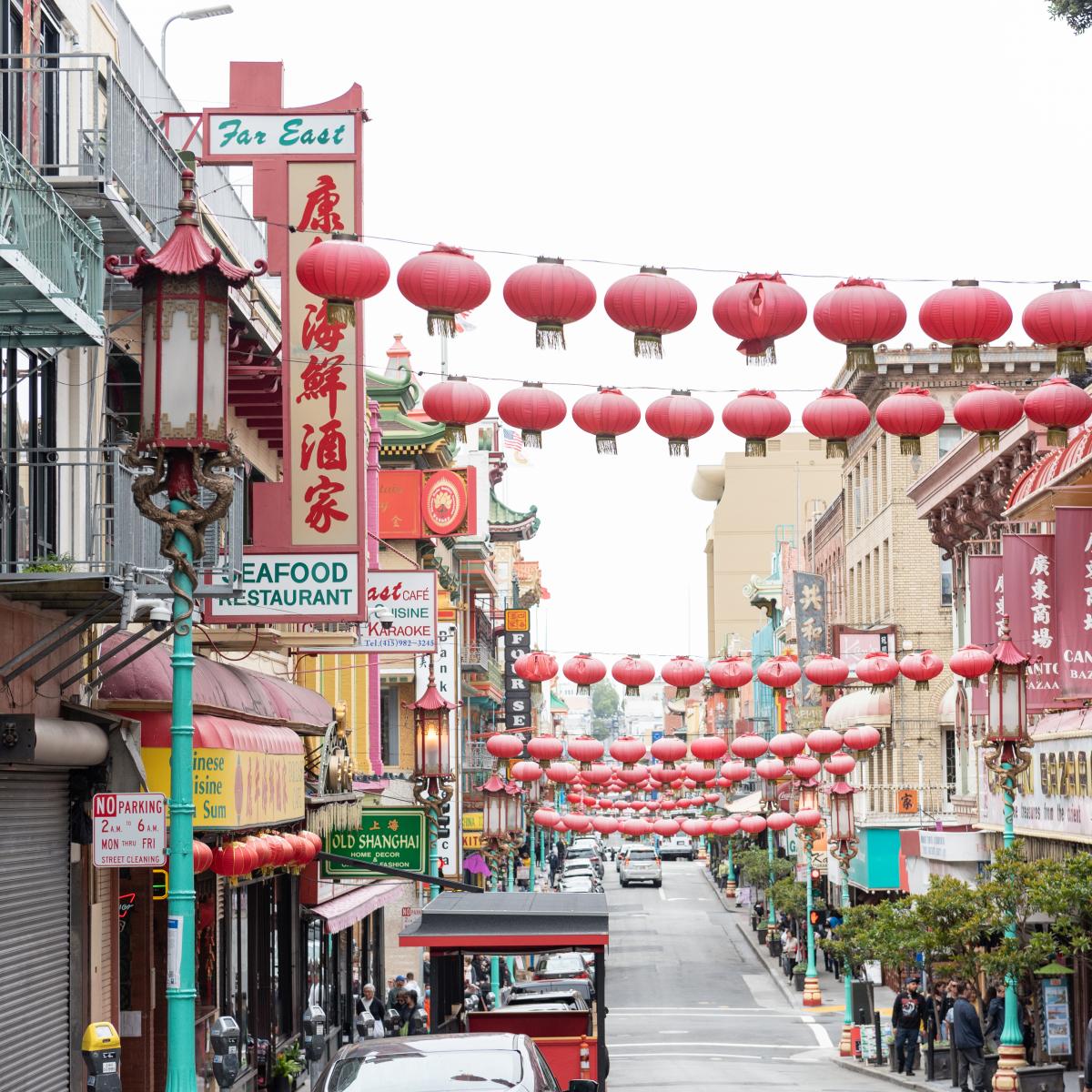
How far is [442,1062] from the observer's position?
41.3 ft

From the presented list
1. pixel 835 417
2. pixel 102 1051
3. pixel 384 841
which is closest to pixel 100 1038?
pixel 102 1051

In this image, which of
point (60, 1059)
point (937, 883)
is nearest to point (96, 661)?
point (60, 1059)

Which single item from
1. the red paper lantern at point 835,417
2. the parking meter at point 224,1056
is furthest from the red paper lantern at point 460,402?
the parking meter at point 224,1056

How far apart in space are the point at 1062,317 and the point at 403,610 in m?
15.3

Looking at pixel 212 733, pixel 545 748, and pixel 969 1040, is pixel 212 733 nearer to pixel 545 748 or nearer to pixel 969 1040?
pixel 969 1040

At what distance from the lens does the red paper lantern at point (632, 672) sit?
33.7m

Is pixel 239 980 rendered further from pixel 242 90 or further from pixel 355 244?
pixel 355 244

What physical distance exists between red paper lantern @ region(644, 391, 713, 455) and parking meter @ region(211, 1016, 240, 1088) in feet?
21.2

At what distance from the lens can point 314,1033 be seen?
26.5m

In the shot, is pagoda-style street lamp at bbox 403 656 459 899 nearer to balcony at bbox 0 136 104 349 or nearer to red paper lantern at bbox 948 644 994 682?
red paper lantern at bbox 948 644 994 682

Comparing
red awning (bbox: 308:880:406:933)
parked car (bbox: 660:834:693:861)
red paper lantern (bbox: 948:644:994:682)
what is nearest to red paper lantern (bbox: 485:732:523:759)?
red awning (bbox: 308:880:406:933)

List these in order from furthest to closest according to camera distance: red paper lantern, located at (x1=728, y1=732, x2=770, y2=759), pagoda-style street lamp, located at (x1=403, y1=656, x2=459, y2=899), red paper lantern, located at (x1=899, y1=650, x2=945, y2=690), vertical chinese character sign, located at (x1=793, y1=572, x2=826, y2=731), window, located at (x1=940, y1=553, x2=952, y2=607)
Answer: vertical chinese character sign, located at (x1=793, y1=572, x2=826, y2=731) < window, located at (x1=940, y1=553, x2=952, y2=607) < red paper lantern, located at (x1=728, y1=732, x2=770, y2=759) < pagoda-style street lamp, located at (x1=403, y1=656, x2=459, y2=899) < red paper lantern, located at (x1=899, y1=650, x2=945, y2=690)

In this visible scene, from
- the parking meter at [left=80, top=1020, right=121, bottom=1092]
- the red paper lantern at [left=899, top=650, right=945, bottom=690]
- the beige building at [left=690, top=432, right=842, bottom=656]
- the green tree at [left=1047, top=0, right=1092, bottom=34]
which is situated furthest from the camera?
the beige building at [left=690, top=432, right=842, bottom=656]

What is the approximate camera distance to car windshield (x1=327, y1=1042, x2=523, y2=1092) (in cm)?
1223
